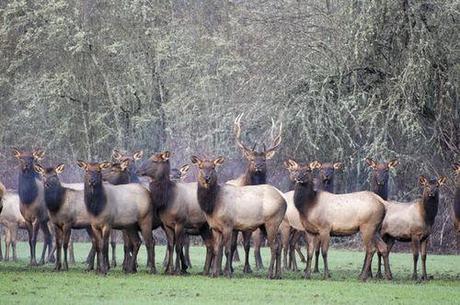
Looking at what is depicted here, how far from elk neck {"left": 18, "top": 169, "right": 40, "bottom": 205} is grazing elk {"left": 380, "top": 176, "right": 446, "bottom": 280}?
7755 millimetres

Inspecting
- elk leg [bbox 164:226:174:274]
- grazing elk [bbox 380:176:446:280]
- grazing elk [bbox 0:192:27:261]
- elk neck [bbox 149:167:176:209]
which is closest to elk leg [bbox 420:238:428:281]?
grazing elk [bbox 380:176:446:280]

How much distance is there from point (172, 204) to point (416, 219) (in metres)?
4.98

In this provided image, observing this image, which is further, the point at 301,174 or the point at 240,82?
the point at 240,82

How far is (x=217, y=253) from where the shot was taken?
23750mm

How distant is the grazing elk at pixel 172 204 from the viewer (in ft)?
81.7

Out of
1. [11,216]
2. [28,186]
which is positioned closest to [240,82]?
[11,216]

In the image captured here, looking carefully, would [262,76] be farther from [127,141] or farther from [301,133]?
[127,141]

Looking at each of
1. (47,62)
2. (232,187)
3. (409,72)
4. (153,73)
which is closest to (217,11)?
(153,73)

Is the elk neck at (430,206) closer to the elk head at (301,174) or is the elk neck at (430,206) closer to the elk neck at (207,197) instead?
the elk head at (301,174)

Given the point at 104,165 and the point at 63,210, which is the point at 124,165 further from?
the point at 63,210

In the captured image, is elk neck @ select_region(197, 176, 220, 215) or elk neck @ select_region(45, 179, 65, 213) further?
elk neck @ select_region(45, 179, 65, 213)

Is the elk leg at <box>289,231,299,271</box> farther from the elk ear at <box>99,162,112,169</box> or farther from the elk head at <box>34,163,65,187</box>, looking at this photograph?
the elk head at <box>34,163,65,187</box>

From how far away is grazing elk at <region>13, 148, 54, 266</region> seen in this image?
88.2ft

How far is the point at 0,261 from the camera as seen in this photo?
2888 cm
